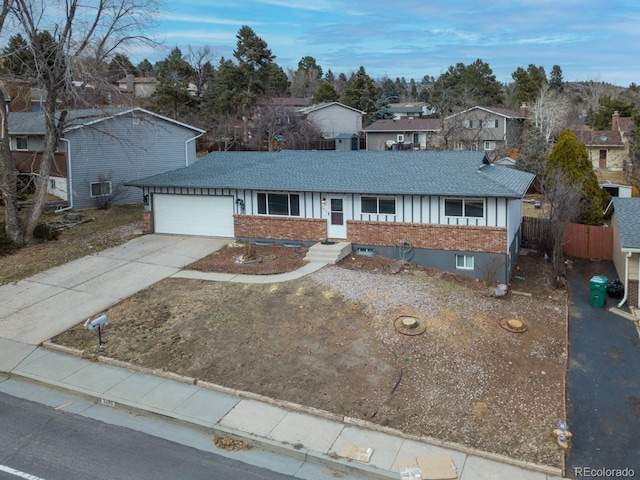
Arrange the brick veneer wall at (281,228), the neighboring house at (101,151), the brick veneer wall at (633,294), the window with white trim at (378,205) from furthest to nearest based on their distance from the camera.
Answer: the neighboring house at (101,151) → the brick veneer wall at (281,228) → the window with white trim at (378,205) → the brick veneer wall at (633,294)

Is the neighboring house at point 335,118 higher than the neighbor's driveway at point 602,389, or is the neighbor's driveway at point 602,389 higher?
the neighboring house at point 335,118

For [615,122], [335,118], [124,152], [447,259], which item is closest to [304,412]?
[447,259]

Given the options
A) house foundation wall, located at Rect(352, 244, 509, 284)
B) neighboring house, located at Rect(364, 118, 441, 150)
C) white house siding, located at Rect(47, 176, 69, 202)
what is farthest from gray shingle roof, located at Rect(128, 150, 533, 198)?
neighboring house, located at Rect(364, 118, 441, 150)

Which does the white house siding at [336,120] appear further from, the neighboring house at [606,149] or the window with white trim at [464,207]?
the window with white trim at [464,207]

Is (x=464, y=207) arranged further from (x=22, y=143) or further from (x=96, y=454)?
(x=22, y=143)

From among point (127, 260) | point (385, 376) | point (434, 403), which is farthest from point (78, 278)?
point (434, 403)

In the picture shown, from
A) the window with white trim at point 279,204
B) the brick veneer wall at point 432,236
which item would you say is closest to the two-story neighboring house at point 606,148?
the brick veneer wall at point 432,236
